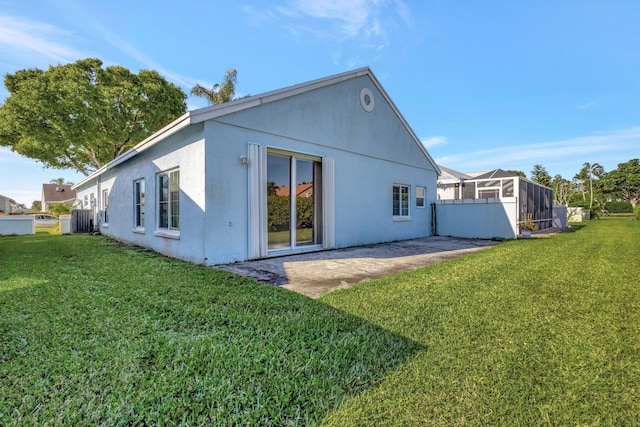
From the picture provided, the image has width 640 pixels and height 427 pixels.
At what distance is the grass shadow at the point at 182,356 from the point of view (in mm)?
1691

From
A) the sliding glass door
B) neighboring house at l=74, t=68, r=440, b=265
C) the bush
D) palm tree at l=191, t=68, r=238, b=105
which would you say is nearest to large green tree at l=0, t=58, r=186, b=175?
palm tree at l=191, t=68, r=238, b=105

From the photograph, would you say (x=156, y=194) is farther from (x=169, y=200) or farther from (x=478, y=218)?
(x=478, y=218)

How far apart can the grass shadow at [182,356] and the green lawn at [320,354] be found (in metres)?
0.01

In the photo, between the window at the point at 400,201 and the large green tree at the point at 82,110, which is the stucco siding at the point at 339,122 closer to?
the window at the point at 400,201

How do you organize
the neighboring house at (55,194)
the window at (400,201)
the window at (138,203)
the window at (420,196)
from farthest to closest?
the neighboring house at (55,194) < the window at (420,196) < the window at (400,201) < the window at (138,203)

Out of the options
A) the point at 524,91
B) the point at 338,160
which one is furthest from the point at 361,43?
the point at 524,91

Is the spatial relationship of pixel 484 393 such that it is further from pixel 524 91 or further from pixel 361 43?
pixel 524 91

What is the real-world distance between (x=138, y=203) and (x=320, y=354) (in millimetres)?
9329

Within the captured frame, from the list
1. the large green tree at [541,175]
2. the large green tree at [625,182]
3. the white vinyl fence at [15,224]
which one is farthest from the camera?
the large green tree at [541,175]

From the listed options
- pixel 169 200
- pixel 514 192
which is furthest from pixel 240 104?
pixel 514 192

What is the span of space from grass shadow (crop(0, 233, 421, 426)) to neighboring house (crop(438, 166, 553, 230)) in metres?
11.6

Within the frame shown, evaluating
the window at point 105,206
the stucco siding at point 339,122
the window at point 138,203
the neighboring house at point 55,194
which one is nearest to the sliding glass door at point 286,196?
the stucco siding at point 339,122

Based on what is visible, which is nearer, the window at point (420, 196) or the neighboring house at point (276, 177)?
the neighboring house at point (276, 177)

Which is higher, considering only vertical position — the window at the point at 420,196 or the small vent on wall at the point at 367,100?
the small vent on wall at the point at 367,100
